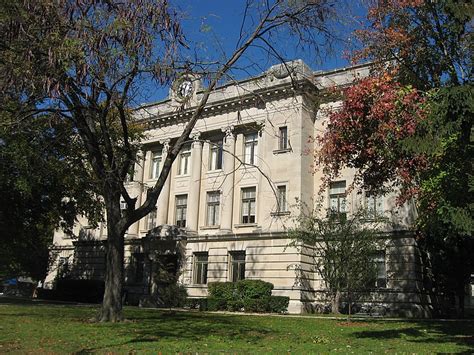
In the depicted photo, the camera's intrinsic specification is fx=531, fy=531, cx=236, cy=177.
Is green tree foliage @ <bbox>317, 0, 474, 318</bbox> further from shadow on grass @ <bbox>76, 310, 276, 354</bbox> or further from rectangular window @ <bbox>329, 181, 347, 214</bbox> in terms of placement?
rectangular window @ <bbox>329, 181, 347, 214</bbox>

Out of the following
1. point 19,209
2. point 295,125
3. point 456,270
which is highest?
point 295,125

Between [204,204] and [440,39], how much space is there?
82.9ft

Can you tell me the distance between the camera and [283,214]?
3272cm

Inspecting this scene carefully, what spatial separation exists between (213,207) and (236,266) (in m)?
5.00

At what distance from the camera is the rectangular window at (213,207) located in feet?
124

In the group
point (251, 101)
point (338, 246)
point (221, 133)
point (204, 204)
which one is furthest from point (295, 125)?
point (338, 246)

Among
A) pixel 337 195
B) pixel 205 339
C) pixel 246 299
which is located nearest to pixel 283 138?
pixel 337 195

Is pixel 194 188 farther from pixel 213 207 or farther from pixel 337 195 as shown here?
pixel 337 195

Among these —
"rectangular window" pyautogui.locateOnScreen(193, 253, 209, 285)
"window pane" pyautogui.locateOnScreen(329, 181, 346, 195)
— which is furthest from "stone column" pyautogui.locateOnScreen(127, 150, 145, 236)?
"window pane" pyautogui.locateOnScreen(329, 181, 346, 195)

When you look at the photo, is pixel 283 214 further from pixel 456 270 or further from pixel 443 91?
pixel 443 91

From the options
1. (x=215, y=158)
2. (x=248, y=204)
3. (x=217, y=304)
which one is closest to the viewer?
(x=217, y=304)

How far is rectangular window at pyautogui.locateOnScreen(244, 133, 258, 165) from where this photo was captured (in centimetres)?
3706

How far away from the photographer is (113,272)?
58.3 ft

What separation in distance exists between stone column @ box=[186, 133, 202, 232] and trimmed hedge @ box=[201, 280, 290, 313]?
270 inches
